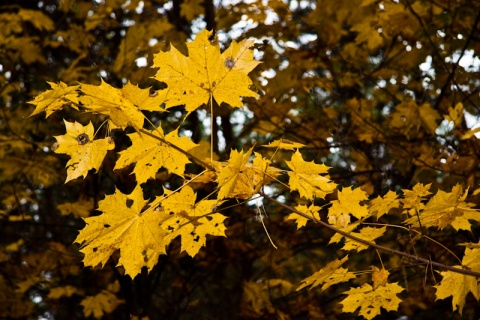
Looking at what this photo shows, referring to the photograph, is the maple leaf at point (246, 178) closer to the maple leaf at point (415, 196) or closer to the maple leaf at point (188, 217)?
the maple leaf at point (188, 217)

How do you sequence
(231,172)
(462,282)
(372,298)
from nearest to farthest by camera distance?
(231,172) → (462,282) → (372,298)

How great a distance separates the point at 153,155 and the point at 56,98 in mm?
343

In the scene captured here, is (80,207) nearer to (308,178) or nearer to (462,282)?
(308,178)

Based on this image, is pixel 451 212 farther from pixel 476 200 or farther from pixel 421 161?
pixel 421 161

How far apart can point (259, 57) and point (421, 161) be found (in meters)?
1.39

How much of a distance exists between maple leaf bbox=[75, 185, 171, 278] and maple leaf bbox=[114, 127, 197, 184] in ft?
0.31

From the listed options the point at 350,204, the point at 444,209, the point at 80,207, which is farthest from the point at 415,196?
the point at 80,207

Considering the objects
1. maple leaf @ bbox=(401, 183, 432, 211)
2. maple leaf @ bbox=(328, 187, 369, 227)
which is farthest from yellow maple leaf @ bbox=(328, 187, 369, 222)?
maple leaf @ bbox=(401, 183, 432, 211)

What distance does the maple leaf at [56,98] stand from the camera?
1326mm

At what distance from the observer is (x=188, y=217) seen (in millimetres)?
1527

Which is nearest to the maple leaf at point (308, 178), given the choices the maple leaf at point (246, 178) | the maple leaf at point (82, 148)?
the maple leaf at point (246, 178)

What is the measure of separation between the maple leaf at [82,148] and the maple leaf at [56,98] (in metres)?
0.12

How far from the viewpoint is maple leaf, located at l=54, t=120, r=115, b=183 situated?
147cm

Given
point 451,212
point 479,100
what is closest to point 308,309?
point 479,100
